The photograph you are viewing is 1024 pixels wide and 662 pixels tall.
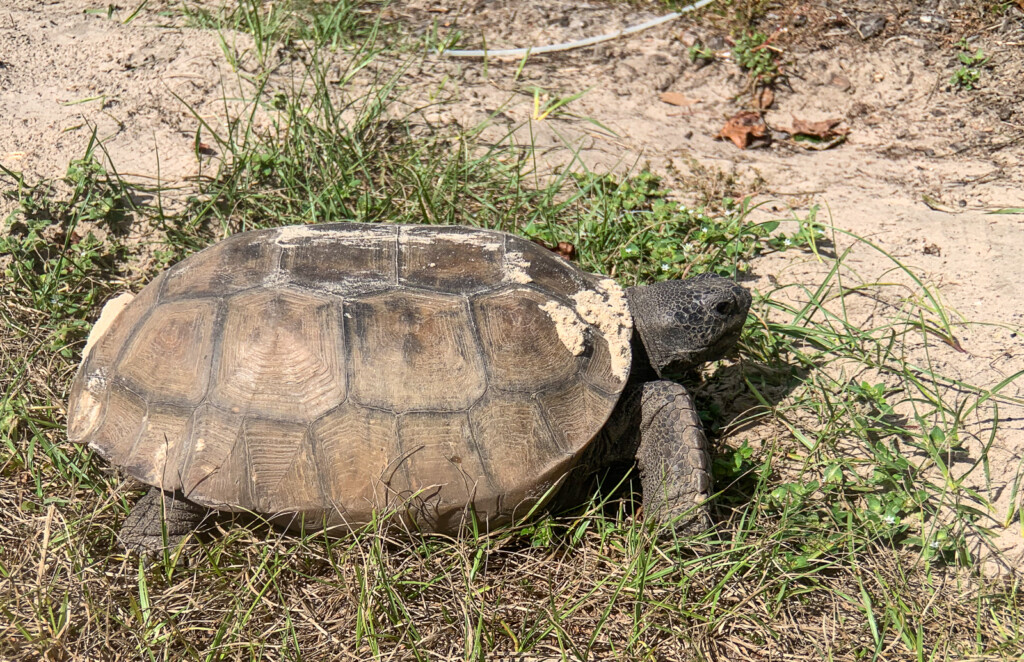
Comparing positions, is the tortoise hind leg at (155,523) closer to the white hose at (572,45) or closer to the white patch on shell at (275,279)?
the white patch on shell at (275,279)

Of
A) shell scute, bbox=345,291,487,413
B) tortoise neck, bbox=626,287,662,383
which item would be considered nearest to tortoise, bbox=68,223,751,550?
shell scute, bbox=345,291,487,413

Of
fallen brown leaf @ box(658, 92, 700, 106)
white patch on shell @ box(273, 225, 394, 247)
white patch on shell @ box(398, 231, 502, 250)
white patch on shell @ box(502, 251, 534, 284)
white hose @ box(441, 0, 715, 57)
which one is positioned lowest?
fallen brown leaf @ box(658, 92, 700, 106)

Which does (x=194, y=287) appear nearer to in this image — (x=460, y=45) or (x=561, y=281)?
(x=561, y=281)

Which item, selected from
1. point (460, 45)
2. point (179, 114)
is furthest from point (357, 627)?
point (460, 45)

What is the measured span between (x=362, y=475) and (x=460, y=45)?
14.1 ft

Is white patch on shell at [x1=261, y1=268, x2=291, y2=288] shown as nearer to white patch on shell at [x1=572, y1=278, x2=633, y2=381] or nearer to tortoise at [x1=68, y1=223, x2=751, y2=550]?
tortoise at [x1=68, y1=223, x2=751, y2=550]

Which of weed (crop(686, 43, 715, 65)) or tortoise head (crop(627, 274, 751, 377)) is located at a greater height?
weed (crop(686, 43, 715, 65))

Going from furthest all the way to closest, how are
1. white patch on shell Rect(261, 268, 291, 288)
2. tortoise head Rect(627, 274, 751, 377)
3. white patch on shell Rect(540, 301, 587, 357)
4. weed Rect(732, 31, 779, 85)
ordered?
weed Rect(732, 31, 779, 85) < tortoise head Rect(627, 274, 751, 377) < white patch on shell Rect(540, 301, 587, 357) < white patch on shell Rect(261, 268, 291, 288)

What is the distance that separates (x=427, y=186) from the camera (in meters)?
4.68

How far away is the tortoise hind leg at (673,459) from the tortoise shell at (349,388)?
0.97 ft

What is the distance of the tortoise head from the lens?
3643 mm

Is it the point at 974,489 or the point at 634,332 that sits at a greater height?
the point at 634,332

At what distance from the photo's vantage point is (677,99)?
609 cm

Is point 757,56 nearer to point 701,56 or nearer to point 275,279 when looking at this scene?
point 701,56
